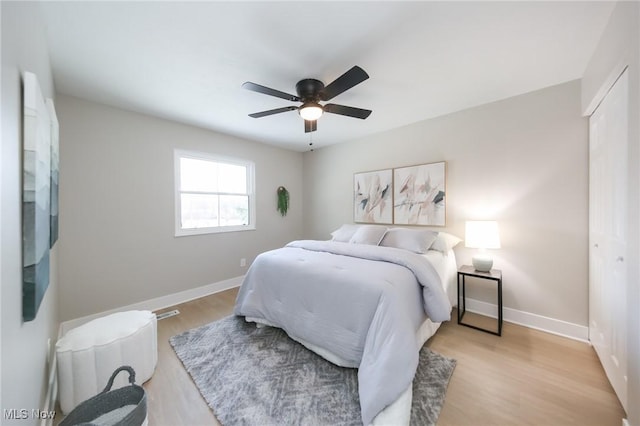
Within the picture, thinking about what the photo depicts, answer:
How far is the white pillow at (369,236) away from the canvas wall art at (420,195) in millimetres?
494

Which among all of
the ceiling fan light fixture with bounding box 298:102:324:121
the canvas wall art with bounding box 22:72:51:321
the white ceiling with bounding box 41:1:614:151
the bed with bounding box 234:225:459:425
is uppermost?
the white ceiling with bounding box 41:1:614:151

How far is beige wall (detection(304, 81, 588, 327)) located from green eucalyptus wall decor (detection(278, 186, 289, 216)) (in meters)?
2.42

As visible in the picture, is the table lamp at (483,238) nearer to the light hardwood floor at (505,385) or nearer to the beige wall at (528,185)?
the beige wall at (528,185)

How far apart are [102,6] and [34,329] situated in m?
1.85

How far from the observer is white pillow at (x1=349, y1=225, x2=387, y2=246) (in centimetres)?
307

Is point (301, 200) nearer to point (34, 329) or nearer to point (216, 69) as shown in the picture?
point (216, 69)

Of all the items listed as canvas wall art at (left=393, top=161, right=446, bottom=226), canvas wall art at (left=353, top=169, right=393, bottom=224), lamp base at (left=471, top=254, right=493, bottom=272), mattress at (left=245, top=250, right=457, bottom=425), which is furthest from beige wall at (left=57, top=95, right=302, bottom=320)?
lamp base at (left=471, top=254, right=493, bottom=272)

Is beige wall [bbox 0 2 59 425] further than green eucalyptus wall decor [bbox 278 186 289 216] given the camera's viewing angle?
No

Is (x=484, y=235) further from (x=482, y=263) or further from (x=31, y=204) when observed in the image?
(x=31, y=204)

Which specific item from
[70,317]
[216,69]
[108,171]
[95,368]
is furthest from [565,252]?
[70,317]

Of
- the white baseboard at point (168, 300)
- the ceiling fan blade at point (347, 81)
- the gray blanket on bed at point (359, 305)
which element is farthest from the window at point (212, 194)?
the ceiling fan blade at point (347, 81)

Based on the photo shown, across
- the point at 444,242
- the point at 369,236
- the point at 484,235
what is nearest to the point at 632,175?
the point at 484,235

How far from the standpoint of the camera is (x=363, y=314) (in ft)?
5.48

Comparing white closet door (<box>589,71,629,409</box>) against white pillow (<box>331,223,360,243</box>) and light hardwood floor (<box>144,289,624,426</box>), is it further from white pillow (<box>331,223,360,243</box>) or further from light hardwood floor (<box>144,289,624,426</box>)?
white pillow (<box>331,223,360,243</box>)
